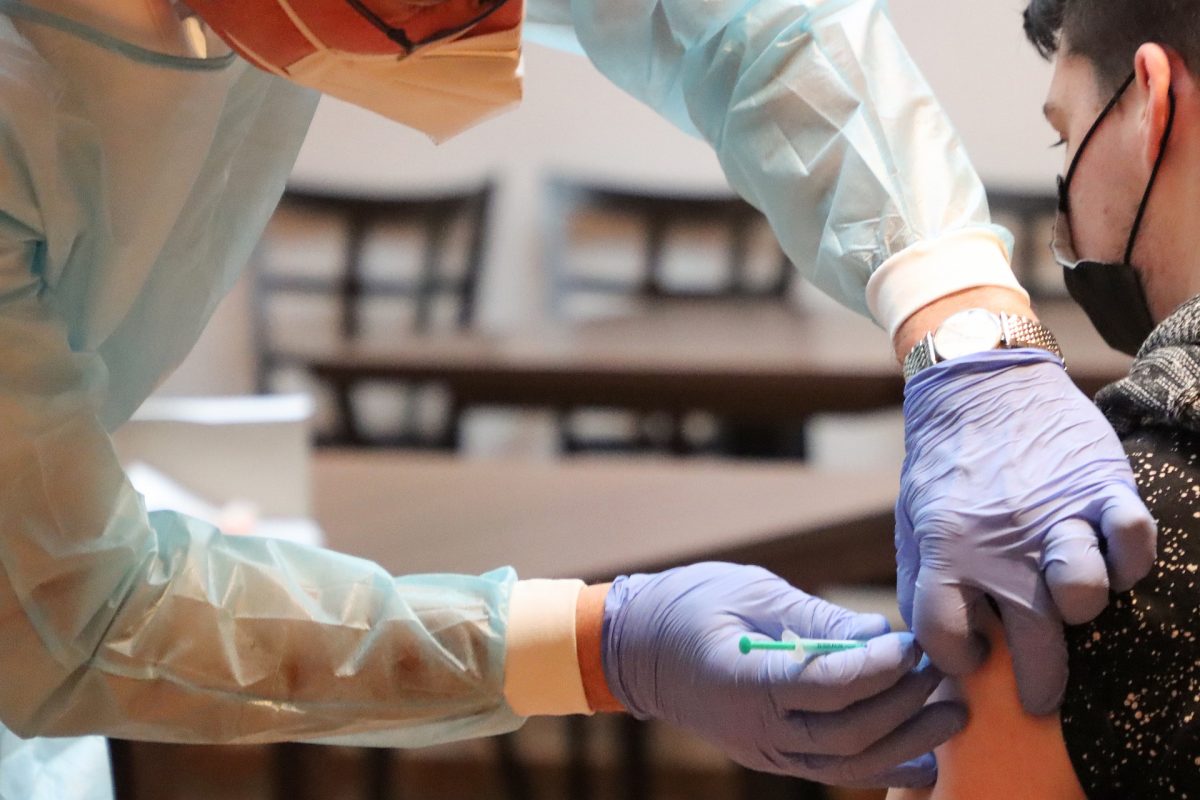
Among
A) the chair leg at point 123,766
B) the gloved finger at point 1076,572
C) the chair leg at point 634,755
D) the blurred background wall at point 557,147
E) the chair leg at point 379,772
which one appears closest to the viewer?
the gloved finger at point 1076,572

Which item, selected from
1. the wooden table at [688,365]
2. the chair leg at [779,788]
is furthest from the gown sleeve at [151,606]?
the wooden table at [688,365]

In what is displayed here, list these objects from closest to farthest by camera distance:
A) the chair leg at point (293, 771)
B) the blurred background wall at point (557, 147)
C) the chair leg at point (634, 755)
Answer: the chair leg at point (293, 771) → the chair leg at point (634, 755) → the blurred background wall at point (557, 147)

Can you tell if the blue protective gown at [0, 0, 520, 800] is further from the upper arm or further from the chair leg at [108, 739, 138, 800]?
A: the chair leg at [108, 739, 138, 800]

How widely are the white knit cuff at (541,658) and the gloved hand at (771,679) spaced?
0.03 m

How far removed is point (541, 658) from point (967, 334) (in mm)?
421

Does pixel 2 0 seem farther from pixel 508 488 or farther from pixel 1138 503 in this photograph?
Result: pixel 508 488

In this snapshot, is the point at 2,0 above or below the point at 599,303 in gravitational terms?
above

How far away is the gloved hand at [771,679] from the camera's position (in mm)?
896

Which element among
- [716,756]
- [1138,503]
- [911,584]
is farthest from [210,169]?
[716,756]

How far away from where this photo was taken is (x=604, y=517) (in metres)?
1.93

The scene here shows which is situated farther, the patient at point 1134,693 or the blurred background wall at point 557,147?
the blurred background wall at point 557,147

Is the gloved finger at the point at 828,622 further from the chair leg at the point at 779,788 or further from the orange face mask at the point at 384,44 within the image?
the chair leg at the point at 779,788

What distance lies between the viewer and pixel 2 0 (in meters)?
0.90

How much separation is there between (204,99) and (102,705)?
18.5 inches
